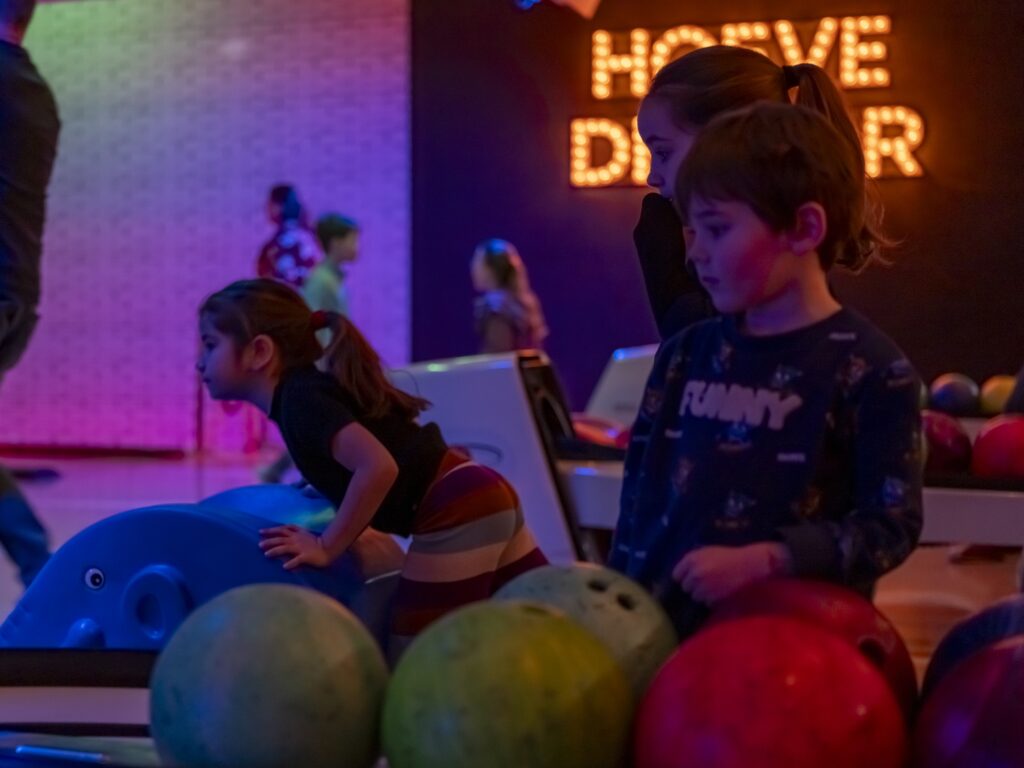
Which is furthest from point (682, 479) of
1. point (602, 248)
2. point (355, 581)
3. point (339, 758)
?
point (602, 248)

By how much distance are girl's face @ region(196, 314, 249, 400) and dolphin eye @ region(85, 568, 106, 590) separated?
36 cm

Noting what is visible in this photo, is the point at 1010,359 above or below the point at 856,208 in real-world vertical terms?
below

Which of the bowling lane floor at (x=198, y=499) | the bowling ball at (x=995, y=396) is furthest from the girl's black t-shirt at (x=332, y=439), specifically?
the bowling ball at (x=995, y=396)

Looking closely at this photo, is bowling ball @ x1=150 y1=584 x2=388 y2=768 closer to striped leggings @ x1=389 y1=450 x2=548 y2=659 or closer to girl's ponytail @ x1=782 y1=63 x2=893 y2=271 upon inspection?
girl's ponytail @ x1=782 y1=63 x2=893 y2=271

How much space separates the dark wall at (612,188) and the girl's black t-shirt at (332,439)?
4.67 meters

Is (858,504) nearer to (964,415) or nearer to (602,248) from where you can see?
(964,415)

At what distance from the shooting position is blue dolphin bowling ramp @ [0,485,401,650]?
215 cm

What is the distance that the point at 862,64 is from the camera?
21.0ft

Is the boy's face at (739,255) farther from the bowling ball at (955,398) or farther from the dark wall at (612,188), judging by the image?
the dark wall at (612,188)

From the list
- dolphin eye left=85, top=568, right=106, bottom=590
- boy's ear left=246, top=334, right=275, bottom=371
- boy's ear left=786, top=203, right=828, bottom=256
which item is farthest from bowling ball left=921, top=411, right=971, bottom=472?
boy's ear left=786, top=203, right=828, bottom=256

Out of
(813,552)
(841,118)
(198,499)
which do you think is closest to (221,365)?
(841,118)

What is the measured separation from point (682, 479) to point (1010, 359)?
5.68m

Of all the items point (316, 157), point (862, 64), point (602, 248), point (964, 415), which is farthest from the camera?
point (316, 157)

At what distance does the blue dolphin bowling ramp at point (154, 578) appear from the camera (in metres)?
2.15
